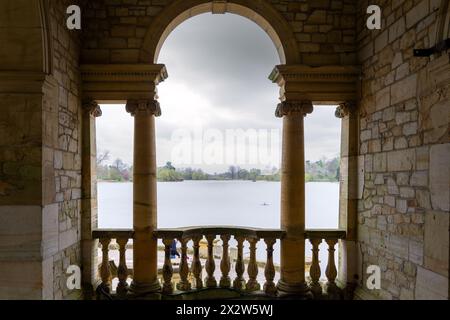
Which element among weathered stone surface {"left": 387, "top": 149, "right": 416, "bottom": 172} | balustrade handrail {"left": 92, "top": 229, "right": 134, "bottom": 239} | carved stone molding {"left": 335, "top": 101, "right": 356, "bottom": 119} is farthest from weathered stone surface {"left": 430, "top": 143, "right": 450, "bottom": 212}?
balustrade handrail {"left": 92, "top": 229, "right": 134, "bottom": 239}

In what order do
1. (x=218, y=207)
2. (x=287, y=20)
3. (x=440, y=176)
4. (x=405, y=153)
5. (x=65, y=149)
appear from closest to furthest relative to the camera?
(x=440, y=176) < (x=405, y=153) < (x=65, y=149) < (x=287, y=20) < (x=218, y=207)

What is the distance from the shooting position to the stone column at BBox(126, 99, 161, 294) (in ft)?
11.5

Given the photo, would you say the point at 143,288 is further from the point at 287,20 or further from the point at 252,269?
the point at 287,20

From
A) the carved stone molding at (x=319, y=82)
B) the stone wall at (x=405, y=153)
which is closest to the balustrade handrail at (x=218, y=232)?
the stone wall at (x=405, y=153)

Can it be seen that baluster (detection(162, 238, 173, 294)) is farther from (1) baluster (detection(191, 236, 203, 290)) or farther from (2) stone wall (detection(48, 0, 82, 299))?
(2) stone wall (detection(48, 0, 82, 299))

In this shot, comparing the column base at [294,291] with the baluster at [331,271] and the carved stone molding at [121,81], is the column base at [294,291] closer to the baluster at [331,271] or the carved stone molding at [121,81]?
the baluster at [331,271]

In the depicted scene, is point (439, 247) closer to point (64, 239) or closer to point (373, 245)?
point (373, 245)

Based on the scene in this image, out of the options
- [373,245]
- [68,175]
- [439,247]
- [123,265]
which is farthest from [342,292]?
[68,175]

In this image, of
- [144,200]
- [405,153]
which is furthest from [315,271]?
[144,200]

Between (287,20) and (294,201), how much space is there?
226 centimetres

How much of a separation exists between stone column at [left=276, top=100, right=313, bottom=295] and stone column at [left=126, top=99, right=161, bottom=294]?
1583 mm

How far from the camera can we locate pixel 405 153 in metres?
2.79

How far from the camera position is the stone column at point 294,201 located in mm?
3521

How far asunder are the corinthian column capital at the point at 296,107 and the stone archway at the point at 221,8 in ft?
1.72
